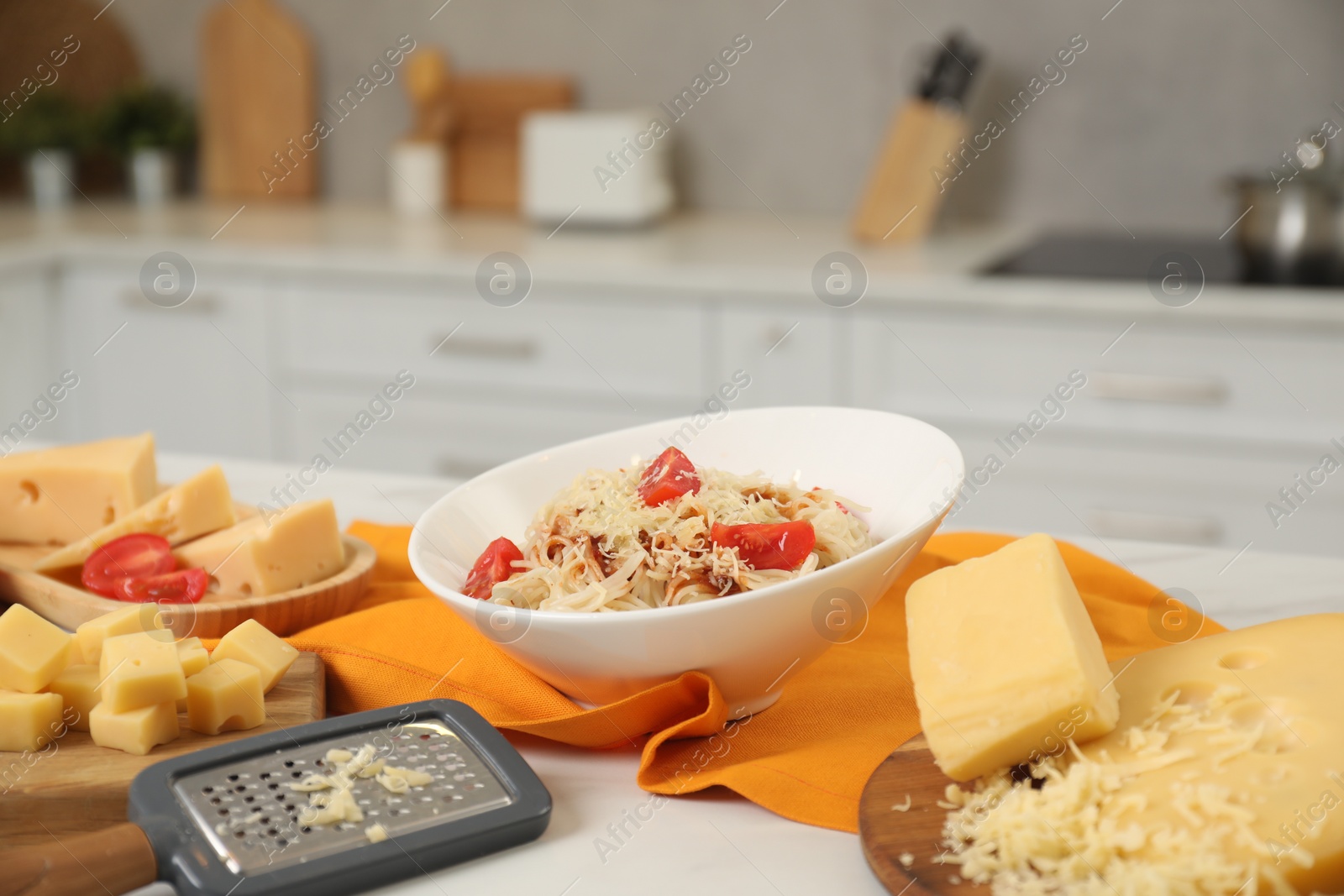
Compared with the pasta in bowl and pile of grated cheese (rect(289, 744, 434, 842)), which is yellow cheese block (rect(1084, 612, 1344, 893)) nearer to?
the pasta in bowl

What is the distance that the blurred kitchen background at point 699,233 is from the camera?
2.08 meters

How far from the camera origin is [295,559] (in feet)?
3.27

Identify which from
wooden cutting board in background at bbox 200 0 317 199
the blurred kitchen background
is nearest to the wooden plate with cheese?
the blurred kitchen background

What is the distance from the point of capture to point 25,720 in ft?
2.52

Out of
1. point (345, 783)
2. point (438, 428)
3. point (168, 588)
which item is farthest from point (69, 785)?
point (438, 428)

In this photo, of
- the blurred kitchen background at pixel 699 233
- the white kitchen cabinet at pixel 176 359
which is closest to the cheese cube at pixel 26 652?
the blurred kitchen background at pixel 699 233

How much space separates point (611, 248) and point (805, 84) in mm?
667

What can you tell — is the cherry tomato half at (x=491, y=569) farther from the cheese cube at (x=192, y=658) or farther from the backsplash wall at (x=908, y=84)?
the backsplash wall at (x=908, y=84)

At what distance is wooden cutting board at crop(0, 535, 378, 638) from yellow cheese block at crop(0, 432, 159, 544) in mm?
36

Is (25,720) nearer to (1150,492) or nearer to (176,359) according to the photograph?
(1150,492)

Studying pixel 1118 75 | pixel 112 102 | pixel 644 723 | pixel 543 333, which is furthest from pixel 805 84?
pixel 644 723

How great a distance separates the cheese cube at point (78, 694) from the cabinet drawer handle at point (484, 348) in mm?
1573

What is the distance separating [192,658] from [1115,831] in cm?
54

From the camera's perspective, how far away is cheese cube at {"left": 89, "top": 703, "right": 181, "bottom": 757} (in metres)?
0.76
